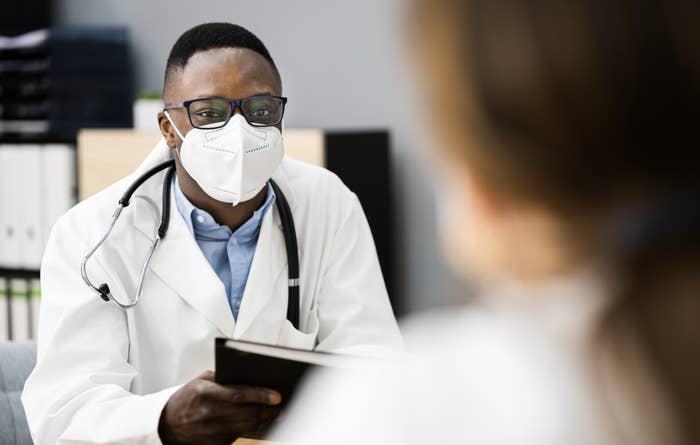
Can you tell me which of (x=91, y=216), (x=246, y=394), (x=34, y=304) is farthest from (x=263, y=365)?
(x=34, y=304)

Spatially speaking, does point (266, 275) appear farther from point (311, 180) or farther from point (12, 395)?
point (12, 395)

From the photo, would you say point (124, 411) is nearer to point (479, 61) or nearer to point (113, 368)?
point (113, 368)

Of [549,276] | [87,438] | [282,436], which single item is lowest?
[87,438]

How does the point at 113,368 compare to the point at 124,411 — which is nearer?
the point at 124,411

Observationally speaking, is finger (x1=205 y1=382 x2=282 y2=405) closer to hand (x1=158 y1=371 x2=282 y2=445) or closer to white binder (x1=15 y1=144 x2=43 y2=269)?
hand (x1=158 y1=371 x2=282 y2=445)

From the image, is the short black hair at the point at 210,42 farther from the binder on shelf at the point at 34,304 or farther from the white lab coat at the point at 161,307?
the binder on shelf at the point at 34,304

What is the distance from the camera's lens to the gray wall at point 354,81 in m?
3.06

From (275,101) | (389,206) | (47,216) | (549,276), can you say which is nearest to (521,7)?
(549,276)

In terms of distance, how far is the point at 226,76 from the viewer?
157 centimetres

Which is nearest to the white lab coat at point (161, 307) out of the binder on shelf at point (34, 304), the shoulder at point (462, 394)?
the shoulder at point (462, 394)

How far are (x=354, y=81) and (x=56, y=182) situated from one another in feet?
3.53

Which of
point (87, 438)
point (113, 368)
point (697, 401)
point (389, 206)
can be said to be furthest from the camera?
point (389, 206)

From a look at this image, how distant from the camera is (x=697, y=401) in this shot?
1.67 ft

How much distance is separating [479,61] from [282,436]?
12.5 inches
